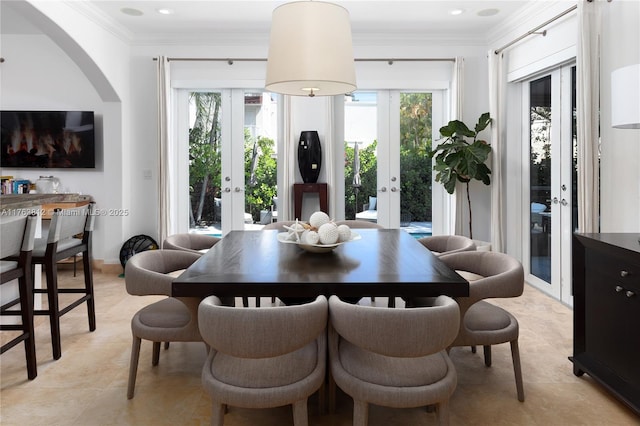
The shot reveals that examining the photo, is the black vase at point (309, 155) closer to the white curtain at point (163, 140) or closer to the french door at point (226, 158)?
the french door at point (226, 158)

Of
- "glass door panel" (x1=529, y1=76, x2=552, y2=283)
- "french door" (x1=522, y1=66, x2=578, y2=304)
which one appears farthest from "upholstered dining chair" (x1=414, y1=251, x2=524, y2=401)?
"glass door panel" (x1=529, y1=76, x2=552, y2=283)

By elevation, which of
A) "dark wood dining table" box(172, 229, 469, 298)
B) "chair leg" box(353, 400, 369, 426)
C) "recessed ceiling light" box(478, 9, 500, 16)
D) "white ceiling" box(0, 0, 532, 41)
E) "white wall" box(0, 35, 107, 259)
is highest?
"white ceiling" box(0, 0, 532, 41)

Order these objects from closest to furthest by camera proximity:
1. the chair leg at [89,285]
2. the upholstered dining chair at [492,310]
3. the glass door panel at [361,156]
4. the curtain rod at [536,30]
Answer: the upholstered dining chair at [492,310]
the chair leg at [89,285]
the curtain rod at [536,30]
the glass door panel at [361,156]

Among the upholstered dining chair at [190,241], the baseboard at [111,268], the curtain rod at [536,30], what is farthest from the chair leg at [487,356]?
the baseboard at [111,268]

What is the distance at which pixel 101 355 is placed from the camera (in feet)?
10.0

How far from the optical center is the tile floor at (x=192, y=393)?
224cm

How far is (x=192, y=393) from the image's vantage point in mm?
2512

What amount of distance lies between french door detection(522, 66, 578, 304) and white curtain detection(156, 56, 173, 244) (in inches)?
159

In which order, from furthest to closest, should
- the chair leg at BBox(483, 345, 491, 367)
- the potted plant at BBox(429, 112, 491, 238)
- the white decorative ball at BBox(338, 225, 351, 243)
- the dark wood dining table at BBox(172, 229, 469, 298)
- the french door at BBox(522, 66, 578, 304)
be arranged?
the potted plant at BBox(429, 112, 491, 238) → the french door at BBox(522, 66, 578, 304) → the chair leg at BBox(483, 345, 491, 367) → the white decorative ball at BBox(338, 225, 351, 243) → the dark wood dining table at BBox(172, 229, 469, 298)

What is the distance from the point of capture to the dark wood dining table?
1.88m

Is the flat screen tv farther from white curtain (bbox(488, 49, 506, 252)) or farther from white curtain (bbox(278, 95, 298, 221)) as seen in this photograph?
white curtain (bbox(488, 49, 506, 252))

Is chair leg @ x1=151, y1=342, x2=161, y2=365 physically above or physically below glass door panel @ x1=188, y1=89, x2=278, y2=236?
below

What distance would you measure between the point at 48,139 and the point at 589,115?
18.6 feet

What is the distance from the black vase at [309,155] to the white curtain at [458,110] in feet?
5.44
